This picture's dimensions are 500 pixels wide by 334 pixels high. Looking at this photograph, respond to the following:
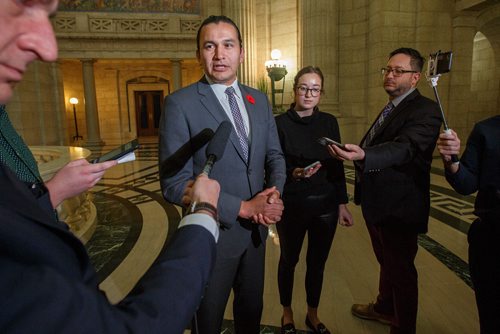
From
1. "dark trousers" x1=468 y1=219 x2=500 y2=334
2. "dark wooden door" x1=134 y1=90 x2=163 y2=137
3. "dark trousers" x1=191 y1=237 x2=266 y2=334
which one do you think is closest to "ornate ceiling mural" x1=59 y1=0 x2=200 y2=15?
"dark wooden door" x1=134 y1=90 x2=163 y2=137

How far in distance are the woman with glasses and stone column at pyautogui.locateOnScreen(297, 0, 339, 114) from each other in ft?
26.1

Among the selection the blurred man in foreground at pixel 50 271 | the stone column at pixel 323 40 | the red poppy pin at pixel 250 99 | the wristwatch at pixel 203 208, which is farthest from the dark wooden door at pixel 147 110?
the blurred man in foreground at pixel 50 271

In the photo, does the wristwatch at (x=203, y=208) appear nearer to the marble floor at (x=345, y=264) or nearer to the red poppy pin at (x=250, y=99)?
the red poppy pin at (x=250, y=99)

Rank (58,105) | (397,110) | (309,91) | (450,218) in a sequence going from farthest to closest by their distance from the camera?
(58,105) < (450,218) < (309,91) < (397,110)

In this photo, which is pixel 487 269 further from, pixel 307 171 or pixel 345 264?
pixel 345 264

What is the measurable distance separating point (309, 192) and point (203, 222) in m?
1.60

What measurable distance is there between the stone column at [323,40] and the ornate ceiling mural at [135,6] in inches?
217

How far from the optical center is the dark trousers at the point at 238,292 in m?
1.63

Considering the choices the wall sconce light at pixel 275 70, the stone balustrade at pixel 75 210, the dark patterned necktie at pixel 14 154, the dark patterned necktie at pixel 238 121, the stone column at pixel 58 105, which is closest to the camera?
the dark patterned necktie at pixel 14 154

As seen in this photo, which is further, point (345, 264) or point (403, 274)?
point (345, 264)

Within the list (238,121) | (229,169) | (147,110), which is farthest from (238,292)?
(147,110)

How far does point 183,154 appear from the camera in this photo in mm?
1572

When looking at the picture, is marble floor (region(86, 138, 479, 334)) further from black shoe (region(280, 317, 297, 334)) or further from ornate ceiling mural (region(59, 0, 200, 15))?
ornate ceiling mural (region(59, 0, 200, 15))

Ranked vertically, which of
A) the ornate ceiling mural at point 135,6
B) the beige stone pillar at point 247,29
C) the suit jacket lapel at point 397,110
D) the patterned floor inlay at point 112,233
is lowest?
the patterned floor inlay at point 112,233
